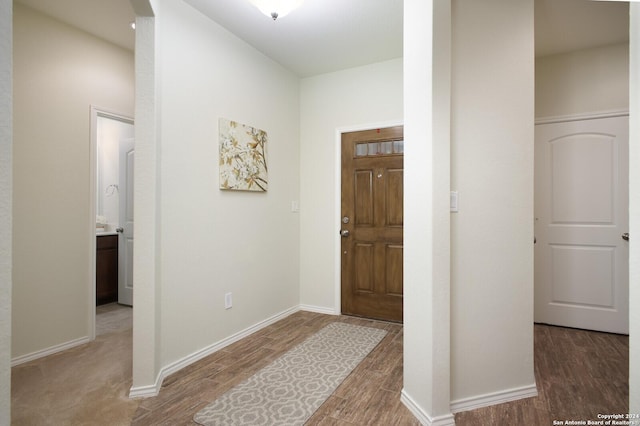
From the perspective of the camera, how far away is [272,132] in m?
3.43

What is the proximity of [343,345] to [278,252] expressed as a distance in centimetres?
122

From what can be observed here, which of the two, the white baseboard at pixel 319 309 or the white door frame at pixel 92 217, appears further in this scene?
the white baseboard at pixel 319 309

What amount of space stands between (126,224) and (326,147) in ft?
8.37

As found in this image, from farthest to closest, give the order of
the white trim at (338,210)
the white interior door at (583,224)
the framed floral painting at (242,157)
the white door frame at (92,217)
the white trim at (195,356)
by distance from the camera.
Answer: the white trim at (338,210)
the white interior door at (583,224)
the white door frame at (92,217)
the framed floral painting at (242,157)
the white trim at (195,356)

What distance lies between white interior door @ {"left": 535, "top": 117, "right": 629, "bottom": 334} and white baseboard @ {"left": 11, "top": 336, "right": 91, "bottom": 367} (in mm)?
4318

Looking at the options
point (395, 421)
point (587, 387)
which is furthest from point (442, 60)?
point (587, 387)

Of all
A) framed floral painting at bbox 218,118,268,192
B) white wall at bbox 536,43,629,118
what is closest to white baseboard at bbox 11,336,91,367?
framed floral painting at bbox 218,118,268,192

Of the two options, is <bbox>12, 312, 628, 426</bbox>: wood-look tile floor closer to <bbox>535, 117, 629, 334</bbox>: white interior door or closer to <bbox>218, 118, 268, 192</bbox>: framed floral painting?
<bbox>535, 117, 629, 334</bbox>: white interior door

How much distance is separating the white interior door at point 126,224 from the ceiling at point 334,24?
128 cm

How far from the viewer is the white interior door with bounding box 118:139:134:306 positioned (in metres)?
3.91

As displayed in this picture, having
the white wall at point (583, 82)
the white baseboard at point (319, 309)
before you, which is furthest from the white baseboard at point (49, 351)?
the white wall at point (583, 82)

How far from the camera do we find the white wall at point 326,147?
11.5ft

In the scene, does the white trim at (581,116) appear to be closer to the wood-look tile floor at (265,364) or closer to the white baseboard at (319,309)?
the wood-look tile floor at (265,364)

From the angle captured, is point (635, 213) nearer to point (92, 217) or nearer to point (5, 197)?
point (5, 197)
